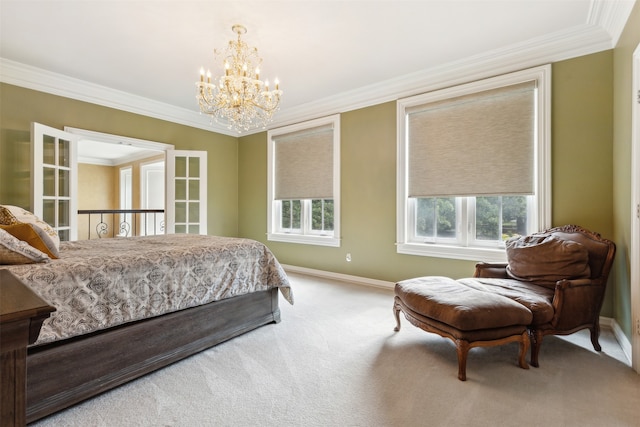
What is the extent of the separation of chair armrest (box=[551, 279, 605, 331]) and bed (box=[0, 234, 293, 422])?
207 centimetres

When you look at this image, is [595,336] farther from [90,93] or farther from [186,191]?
[90,93]

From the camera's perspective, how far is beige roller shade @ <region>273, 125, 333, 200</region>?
15.4 feet

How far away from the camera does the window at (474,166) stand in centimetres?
312

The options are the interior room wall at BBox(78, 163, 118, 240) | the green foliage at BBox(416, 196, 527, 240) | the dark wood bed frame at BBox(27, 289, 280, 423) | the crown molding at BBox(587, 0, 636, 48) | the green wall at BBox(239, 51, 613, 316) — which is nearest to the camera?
the dark wood bed frame at BBox(27, 289, 280, 423)

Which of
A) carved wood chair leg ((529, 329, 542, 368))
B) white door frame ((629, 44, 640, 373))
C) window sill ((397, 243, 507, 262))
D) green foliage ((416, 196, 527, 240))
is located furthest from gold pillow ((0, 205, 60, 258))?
white door frame ((629, 44, 640, 373))

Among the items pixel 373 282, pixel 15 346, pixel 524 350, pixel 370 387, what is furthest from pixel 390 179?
pixel 15 346

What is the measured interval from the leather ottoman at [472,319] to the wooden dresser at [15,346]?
200cm

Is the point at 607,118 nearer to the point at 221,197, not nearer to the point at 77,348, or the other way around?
the point at 77,348

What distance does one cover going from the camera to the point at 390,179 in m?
→ 4.07

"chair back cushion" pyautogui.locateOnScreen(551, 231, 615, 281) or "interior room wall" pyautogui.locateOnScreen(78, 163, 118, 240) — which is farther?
"interior room wall" pyautogui.locateOnScreen(78, 163, 118, 240)

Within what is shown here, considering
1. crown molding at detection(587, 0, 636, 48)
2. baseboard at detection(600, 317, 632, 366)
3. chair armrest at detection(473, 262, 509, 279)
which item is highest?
crown molding at detection(587, 0, 636, 48)

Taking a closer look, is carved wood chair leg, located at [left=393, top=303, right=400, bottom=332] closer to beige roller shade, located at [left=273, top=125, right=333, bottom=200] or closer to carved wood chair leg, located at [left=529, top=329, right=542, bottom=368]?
carved wood chair leg, located at [left=529, top=329, right=542, bottom=368]

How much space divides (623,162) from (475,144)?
4.05ft

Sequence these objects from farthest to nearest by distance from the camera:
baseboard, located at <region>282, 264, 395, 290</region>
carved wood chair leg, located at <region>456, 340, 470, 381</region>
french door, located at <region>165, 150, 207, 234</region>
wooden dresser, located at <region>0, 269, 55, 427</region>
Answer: french door, located at <region>165, 150, 207, 234</region> → baseboard, located at <region>282, 264, 395, 290</region> → carved wood chair leg, located at <region>456, 340, 470, 381</region> → wooden dresser, located at <region>0, 269, 55, 427</region>
